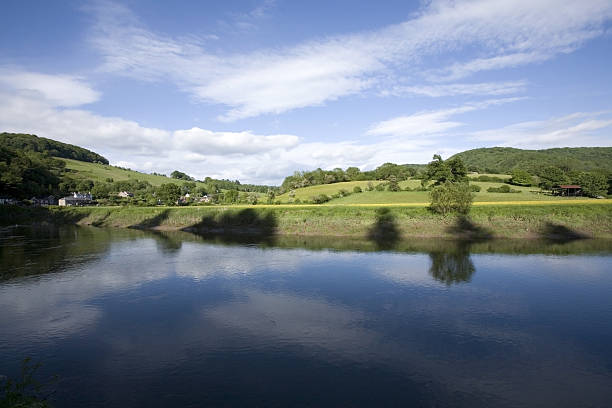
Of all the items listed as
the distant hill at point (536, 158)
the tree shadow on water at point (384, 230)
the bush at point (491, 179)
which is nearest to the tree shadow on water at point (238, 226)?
the tree shadow on water at point (384, 230)

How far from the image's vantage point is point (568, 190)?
76.8 metres

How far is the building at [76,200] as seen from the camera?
389 ft

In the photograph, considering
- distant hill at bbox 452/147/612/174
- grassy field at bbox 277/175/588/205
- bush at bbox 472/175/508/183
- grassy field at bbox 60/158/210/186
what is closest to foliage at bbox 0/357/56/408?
grassy field at bbox 277/175/588/205

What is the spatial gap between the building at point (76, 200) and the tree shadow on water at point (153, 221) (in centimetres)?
6264

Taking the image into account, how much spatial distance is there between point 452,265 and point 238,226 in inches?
1660

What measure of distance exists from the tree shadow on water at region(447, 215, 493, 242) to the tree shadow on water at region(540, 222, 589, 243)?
7134mm

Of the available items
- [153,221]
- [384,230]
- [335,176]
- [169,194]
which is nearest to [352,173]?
[335,176]

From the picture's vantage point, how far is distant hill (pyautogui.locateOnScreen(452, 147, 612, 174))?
127562mm

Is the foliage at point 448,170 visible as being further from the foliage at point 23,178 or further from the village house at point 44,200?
the village house at point 44,200

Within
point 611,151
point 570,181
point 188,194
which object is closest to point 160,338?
point 570,181

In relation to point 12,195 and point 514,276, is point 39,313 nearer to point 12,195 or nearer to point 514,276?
point 514,276

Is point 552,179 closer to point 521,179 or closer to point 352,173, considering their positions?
point 521,179

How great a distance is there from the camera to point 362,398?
1224 cm

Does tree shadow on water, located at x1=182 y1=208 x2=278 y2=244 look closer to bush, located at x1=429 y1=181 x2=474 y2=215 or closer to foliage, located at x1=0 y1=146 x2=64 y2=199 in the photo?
bush, located at x1=429 y1=181 x2=474 y2=215
